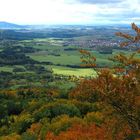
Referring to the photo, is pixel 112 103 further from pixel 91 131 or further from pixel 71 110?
pixel 71 110

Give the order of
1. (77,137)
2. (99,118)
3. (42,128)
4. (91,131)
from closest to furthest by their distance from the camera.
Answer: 1. (77,137)
2. (91,131)
3. (42,128)
4. (99,118)

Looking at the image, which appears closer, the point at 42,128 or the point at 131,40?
the point at 131,40

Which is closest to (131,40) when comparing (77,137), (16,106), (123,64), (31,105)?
(123,64)

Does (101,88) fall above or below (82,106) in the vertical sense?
above

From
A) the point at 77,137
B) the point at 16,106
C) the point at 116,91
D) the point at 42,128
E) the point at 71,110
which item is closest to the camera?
the point at 116,91

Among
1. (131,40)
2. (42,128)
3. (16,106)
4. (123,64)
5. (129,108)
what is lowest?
(16,106)

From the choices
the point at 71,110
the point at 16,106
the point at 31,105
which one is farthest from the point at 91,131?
the point at 16,106

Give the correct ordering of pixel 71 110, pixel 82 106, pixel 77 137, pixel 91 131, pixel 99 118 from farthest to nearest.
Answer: pixel 82 106, pixel 71 110, pixel 99 118, pixel 91 131, pixel 77 137

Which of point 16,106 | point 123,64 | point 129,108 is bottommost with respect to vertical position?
point 16,106

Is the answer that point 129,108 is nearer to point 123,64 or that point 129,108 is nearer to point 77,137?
point 123,64
